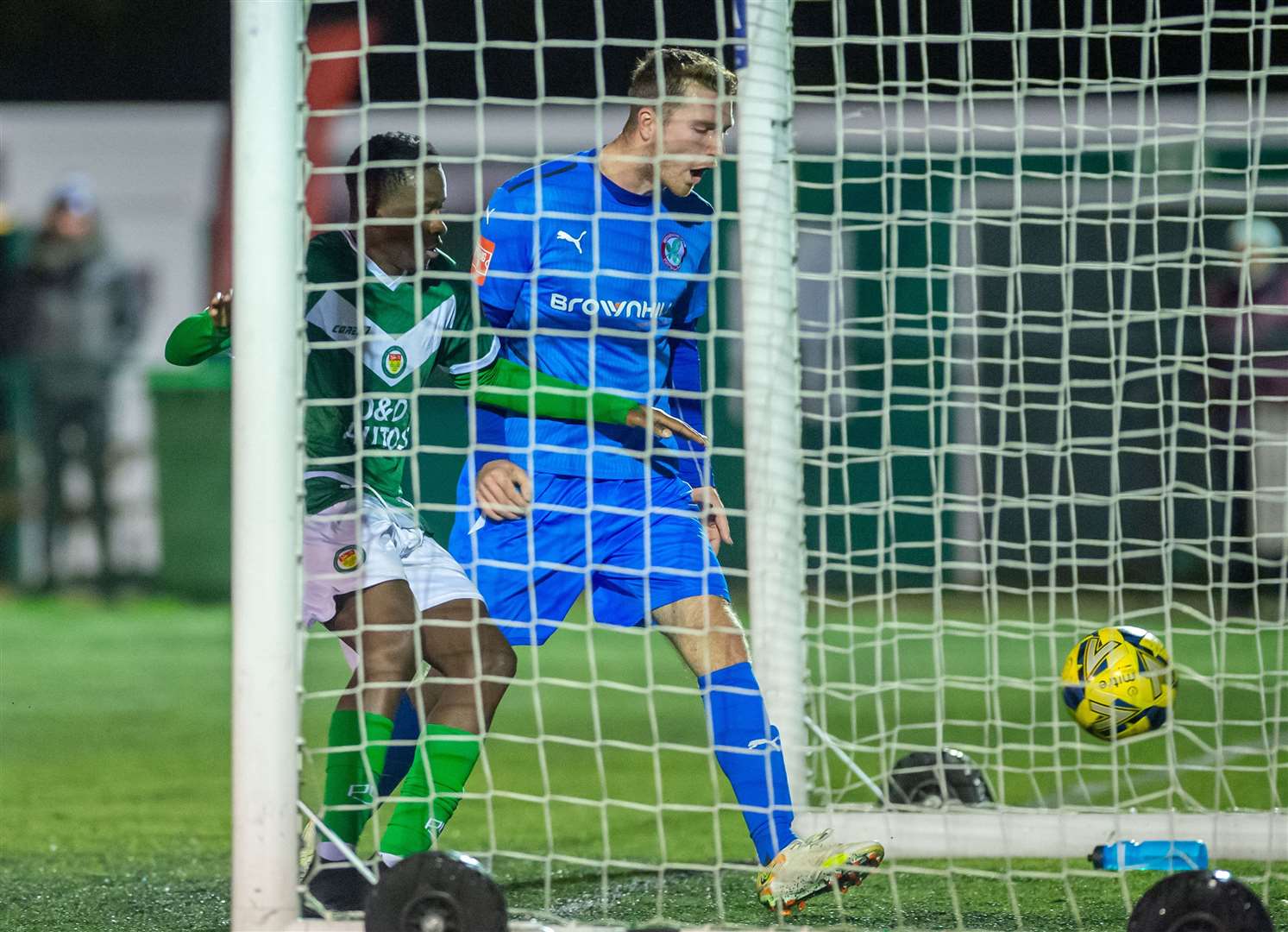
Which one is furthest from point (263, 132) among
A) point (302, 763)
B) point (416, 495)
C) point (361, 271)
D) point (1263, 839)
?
point (1263, 839)

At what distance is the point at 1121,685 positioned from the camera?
13.3ft

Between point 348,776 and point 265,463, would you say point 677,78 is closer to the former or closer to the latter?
point 265,463

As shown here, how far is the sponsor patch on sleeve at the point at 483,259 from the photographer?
3.87 metres

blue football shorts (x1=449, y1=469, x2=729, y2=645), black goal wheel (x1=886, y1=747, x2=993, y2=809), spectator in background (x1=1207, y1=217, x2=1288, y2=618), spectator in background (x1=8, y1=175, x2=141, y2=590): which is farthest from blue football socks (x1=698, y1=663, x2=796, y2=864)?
spectator in background (x1=8, y1=175, x2=141, y2=590)

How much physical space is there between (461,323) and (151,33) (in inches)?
395

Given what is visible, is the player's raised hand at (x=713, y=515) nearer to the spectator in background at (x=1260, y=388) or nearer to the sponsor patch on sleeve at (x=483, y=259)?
the sponsor patch on sleeve at (x=483, y=259)

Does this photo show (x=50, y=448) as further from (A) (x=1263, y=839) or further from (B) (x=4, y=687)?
(A) (x=1263, y=839)

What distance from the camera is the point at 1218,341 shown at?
10.1m

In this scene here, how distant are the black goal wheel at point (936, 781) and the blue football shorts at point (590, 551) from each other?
115cm

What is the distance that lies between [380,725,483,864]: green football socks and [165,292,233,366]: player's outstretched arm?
1007 millimetres

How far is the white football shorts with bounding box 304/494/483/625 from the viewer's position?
3750 mm

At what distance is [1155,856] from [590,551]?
4.84 feet

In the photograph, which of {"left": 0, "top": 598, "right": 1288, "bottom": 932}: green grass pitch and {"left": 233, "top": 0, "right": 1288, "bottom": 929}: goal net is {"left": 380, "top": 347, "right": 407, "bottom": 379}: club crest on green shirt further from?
{"left": 0, "top": 598, "right": 1288, "bottom": 932}: green grass pitch

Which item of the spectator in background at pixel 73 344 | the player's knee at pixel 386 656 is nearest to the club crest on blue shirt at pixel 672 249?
the player's knee at pixel 386 656
